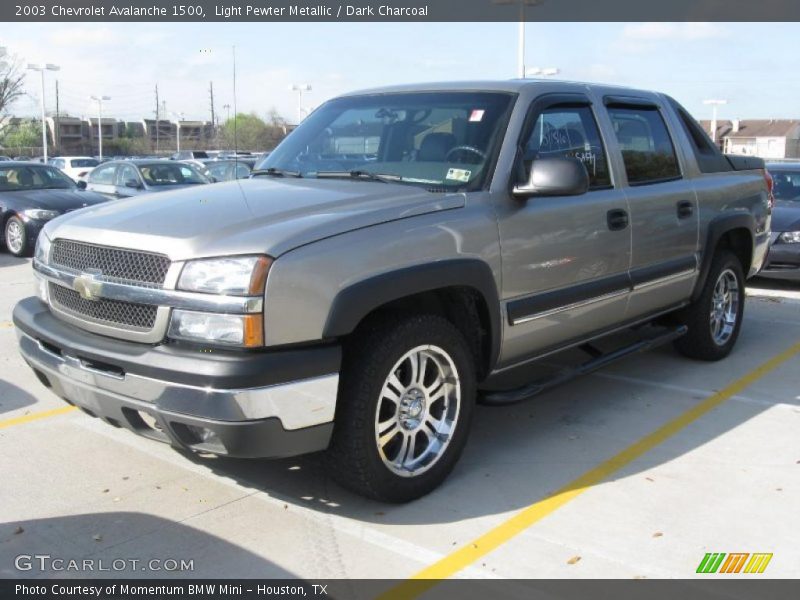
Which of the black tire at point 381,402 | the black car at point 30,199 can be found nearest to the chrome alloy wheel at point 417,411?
the black tire at point 381,402

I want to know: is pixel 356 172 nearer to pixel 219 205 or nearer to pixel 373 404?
pixel 219 205

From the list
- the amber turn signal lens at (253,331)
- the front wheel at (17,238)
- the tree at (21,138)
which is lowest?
the front wheel at (17,238)

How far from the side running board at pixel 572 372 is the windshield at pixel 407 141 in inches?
43.1

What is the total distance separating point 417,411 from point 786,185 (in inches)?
363

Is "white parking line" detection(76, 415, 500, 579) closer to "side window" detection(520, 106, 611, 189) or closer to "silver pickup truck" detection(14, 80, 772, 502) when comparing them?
"silver pickup truck" detection(14, 80, 772, 502)

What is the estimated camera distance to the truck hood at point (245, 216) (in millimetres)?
3324

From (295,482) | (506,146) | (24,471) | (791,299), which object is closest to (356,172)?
(506,146)

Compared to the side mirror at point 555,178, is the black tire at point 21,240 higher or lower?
lower

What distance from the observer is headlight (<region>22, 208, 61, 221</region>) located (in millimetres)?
12758

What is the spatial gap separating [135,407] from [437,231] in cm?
152

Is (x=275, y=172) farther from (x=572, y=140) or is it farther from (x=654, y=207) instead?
(x=654, y=207)

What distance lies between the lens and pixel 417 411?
386cm

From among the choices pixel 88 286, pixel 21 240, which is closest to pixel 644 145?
pixel 88 286

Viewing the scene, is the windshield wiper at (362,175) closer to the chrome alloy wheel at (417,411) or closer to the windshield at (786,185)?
the chrome alloy wheel at (417,411)
